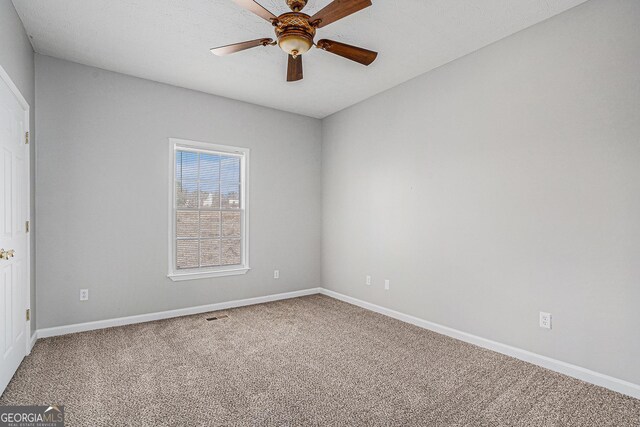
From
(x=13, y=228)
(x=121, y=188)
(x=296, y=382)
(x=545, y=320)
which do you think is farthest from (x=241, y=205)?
(x=545, y=320)

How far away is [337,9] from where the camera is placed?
2.00m

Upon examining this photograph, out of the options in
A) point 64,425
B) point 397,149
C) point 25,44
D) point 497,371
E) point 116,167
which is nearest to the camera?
point 64,425

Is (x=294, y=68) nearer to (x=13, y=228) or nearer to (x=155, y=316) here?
(x=13, y=228)

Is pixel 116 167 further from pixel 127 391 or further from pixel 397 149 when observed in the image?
pixel 397 149

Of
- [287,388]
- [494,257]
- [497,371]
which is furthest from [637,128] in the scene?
[287,388]

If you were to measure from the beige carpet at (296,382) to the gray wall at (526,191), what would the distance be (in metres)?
0.40

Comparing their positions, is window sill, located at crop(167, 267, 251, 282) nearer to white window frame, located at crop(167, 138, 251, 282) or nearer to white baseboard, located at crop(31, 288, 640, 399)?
white window frame, located at crop(167, 138, 251, 282)

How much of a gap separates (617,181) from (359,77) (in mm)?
2550

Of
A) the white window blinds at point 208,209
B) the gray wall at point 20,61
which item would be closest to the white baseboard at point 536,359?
the white window blinds at point 208,209

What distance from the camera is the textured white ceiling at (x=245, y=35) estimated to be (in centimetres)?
253

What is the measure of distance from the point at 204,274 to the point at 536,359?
360 centimetres

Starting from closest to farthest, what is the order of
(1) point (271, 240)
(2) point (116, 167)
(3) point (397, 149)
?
(2) point (116, 167)
(3) point (397, 149)
(1) point (271, 240)

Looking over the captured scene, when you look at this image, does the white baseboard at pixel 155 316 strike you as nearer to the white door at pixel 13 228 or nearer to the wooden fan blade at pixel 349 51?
the white door at pixel 13 228

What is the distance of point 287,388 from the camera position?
2.32 metres
